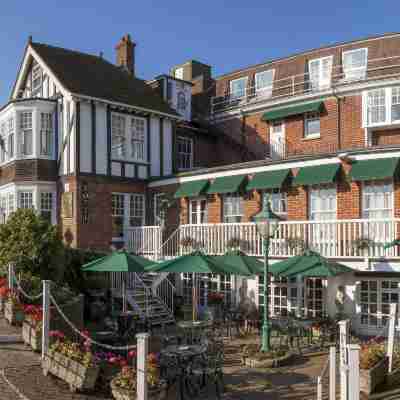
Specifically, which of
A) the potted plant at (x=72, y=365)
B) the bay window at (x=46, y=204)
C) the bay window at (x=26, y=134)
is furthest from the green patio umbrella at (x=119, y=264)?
the bay window at (x=26, y=134)

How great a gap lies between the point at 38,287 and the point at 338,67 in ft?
60.8

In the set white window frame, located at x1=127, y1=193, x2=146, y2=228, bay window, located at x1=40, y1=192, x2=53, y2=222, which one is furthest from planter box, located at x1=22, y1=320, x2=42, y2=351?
white window frame, located at x1=127, y1=193, x2=146, y2=228

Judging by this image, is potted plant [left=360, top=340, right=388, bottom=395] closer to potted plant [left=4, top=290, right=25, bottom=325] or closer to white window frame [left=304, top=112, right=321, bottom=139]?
potted plant [left=4, top=290, right=25, bottom=325]

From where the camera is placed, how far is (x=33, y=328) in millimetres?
10102

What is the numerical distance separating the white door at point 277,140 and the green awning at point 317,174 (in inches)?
317

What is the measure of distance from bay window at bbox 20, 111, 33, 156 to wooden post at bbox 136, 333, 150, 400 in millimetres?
15824

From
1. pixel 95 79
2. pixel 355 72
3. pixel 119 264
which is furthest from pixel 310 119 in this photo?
pixel 119 264

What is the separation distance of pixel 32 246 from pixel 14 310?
2.54 m

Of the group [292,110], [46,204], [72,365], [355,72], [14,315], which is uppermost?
[355,72]

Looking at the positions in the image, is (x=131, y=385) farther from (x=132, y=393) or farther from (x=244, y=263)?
(x=244, y=263)

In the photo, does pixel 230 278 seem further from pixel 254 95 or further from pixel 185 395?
pixel 254 95

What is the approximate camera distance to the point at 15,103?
814 inches

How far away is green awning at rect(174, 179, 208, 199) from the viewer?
755 inches

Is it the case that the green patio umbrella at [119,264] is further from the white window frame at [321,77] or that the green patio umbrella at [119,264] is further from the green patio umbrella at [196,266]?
the white window frame at [321,77]
